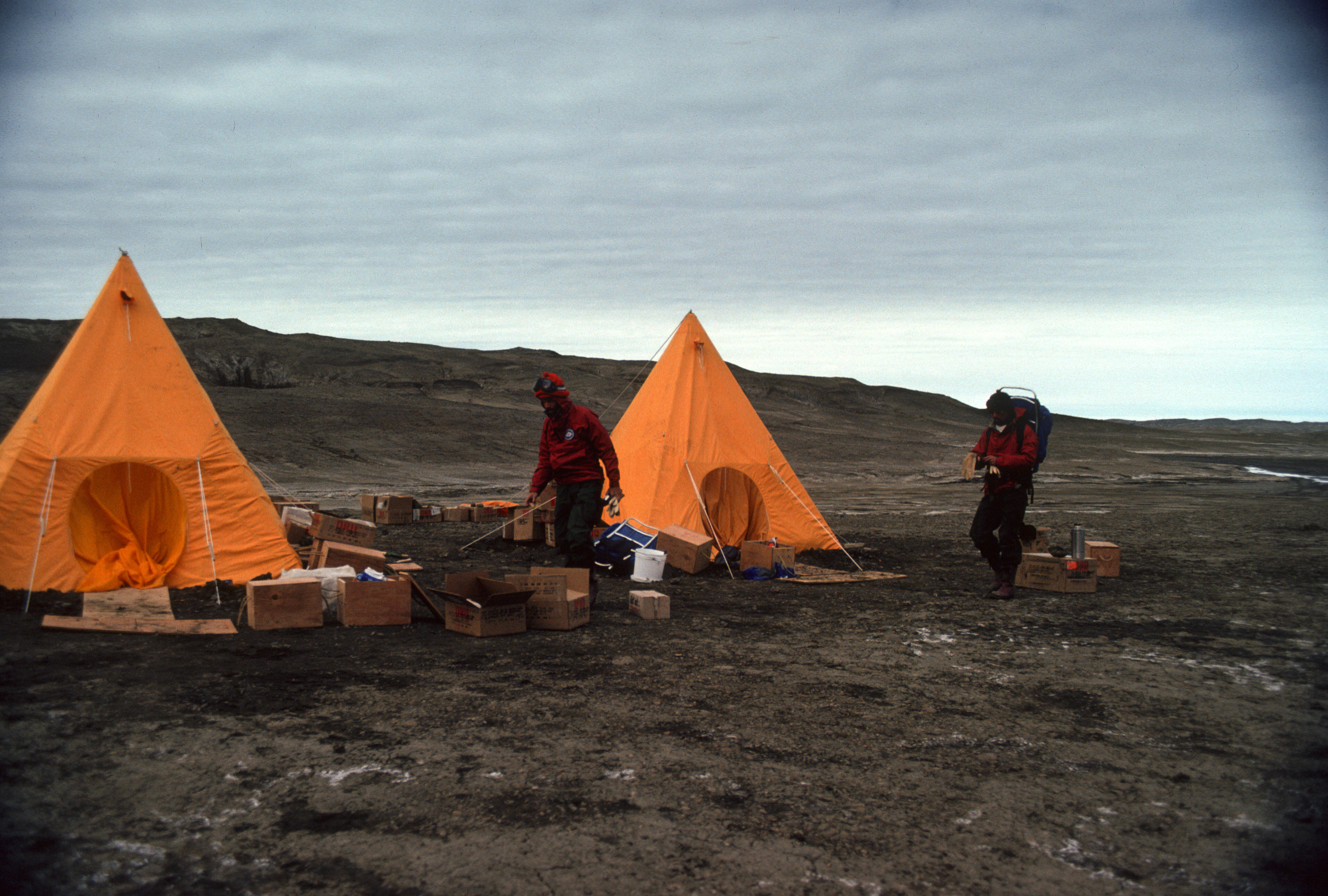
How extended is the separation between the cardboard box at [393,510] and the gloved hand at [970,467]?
7.49 meters

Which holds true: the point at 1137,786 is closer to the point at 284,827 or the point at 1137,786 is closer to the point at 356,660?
the point at 284,827

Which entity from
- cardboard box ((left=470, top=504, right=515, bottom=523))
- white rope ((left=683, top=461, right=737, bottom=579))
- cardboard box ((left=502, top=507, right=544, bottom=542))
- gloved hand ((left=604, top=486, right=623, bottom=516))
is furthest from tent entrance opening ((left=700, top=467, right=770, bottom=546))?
cardboard box ((left=470, top=504, right=515, bottom=523))

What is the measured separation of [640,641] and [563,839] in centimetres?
300

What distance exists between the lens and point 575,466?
25.0 ft

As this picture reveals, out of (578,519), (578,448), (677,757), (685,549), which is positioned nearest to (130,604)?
(578,519)

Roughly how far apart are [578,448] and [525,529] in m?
3.15

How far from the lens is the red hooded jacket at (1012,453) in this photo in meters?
7.58

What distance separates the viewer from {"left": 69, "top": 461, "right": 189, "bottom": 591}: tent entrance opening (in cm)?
711

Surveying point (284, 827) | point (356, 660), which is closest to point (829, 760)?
point (284, 827)

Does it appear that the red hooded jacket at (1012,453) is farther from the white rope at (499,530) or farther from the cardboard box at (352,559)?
the cardboard box at (352,559)

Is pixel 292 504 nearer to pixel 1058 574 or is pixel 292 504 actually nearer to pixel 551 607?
pixel 551 607

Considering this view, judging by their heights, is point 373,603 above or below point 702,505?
below

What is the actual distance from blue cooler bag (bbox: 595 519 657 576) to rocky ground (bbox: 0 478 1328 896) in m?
1.86

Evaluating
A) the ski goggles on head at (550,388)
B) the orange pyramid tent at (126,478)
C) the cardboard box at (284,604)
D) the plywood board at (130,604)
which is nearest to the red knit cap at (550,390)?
the ski goggles on head at (550,388)
